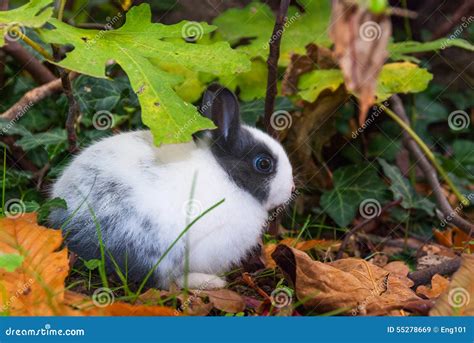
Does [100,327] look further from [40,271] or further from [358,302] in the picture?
[358,302]

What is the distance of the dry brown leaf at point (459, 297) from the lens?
2664 millimetres

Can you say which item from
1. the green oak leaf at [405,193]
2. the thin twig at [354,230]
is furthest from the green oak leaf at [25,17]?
the green oak leaf at [405,193]

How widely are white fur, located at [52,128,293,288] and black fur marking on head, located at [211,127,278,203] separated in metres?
0.03

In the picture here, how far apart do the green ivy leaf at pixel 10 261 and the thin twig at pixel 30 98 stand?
5.21 ft

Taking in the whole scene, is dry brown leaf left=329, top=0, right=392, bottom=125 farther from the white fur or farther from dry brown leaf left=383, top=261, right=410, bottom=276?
dry brown leaf left=383, top=261, right=410, bottom=276

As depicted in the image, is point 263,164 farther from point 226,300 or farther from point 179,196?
point 226,300

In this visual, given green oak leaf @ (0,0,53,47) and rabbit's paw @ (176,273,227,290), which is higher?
green oak leaf @ (0,0,53,47)

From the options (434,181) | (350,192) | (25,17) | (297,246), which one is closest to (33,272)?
(25,17)

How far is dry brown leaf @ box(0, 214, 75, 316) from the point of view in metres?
2.61

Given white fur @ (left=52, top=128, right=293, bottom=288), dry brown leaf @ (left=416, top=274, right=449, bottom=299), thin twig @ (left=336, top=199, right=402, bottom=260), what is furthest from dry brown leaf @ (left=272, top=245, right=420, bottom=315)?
thin twig @ (left=336, top=199, right=402, bottom=260)

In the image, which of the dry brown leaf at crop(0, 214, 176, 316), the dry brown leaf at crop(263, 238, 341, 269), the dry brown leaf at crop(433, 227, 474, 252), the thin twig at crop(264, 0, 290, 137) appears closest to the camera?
the dry brown leaf at crop(0, 214, 176, 316)

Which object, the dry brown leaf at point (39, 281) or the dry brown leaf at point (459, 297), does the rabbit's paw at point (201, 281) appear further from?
the dry brown leaf at point (459, 297)

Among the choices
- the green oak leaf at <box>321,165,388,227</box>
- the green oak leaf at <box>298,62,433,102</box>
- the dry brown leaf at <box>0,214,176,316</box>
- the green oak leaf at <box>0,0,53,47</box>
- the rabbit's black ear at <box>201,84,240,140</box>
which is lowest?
the dry brown leaf at <box>0,214,176,316</box>

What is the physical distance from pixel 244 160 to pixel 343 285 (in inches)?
31.2
